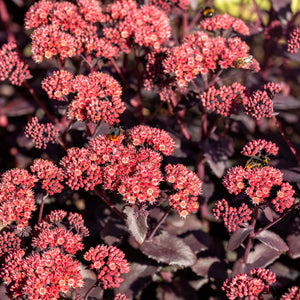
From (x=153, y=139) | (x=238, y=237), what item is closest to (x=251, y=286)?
(x=238, y=237)

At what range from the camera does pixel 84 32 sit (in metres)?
2.16

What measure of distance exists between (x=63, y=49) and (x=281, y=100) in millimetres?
1446

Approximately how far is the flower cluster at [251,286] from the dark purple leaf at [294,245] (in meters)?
0.45

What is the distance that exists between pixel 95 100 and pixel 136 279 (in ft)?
3.72

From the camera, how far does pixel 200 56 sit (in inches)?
80.8

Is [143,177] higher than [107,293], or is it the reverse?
[143,177]

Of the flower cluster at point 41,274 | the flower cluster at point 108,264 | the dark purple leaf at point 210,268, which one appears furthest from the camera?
the dark purple leaf at point 210,268

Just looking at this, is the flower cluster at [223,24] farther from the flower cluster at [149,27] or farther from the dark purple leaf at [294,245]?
the dark purple leaf at [294,245]

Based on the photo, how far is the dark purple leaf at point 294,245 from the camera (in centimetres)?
201

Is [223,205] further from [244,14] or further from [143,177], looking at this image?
[244,14]

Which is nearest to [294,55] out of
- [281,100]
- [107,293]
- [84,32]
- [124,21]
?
[281,100]

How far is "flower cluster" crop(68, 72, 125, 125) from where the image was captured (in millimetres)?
1859

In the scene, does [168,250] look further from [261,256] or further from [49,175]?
[49,175]

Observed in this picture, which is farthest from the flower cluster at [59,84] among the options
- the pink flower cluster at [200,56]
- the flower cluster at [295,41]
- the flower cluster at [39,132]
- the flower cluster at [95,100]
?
the flower cluster at [295,41]
